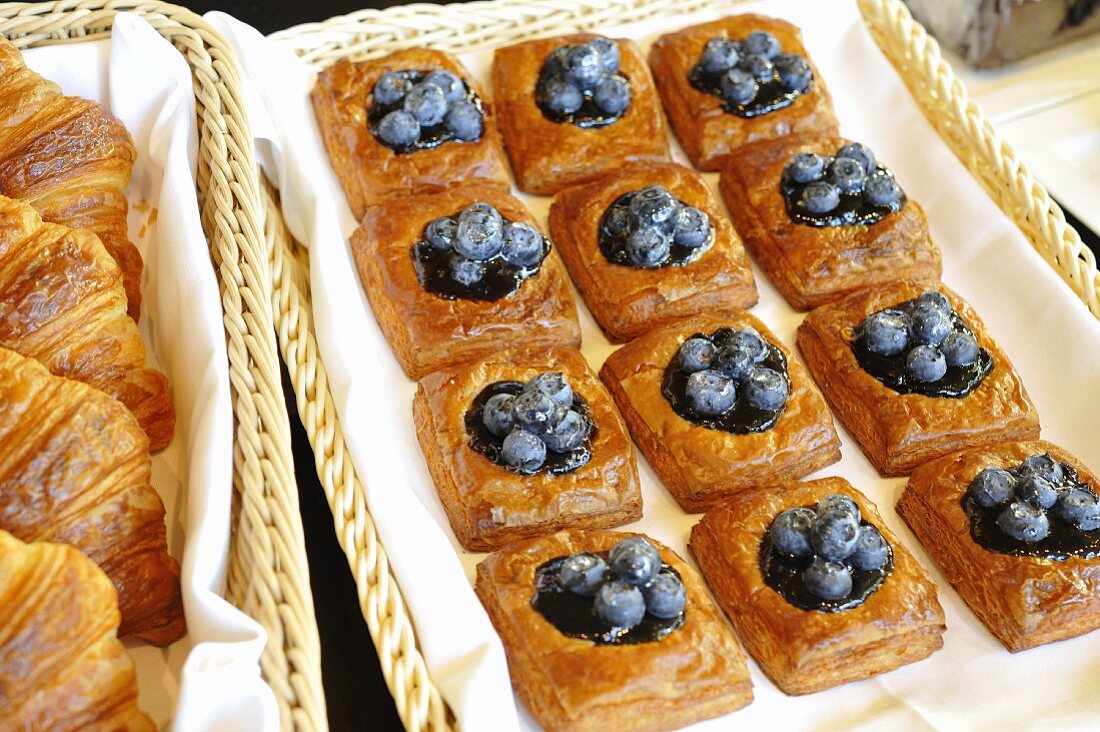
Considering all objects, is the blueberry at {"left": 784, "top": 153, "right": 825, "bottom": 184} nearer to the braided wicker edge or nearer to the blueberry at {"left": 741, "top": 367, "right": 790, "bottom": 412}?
the blueberry at {"left": 741, "top": 367, "right": 790, "bottom": 412}

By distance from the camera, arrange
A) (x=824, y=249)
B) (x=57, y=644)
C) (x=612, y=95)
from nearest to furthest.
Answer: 1. (x=57, y=644)
2. (x=824, y=249)
3. (x=612, y=95)

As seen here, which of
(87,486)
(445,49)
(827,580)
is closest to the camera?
(87,486)

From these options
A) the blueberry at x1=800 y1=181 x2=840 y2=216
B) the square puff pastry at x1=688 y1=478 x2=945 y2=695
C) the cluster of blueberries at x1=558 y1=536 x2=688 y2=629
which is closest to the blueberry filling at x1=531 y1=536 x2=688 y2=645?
the cluster of blueberries at x1=558 y1=536 x2=688 y2=629

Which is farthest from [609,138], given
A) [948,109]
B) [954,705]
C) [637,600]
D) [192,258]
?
[954,705]

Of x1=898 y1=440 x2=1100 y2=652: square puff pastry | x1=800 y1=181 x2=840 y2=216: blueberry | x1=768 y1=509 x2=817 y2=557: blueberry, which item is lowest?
x1=898 y1=440 x2=1100 y2=652: square puff pastry

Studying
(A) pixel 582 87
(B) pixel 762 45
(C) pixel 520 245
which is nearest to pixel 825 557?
(C) pixel 520 245

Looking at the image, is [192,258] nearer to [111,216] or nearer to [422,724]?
[111,216]

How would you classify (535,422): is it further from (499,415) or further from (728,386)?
(728,386)
